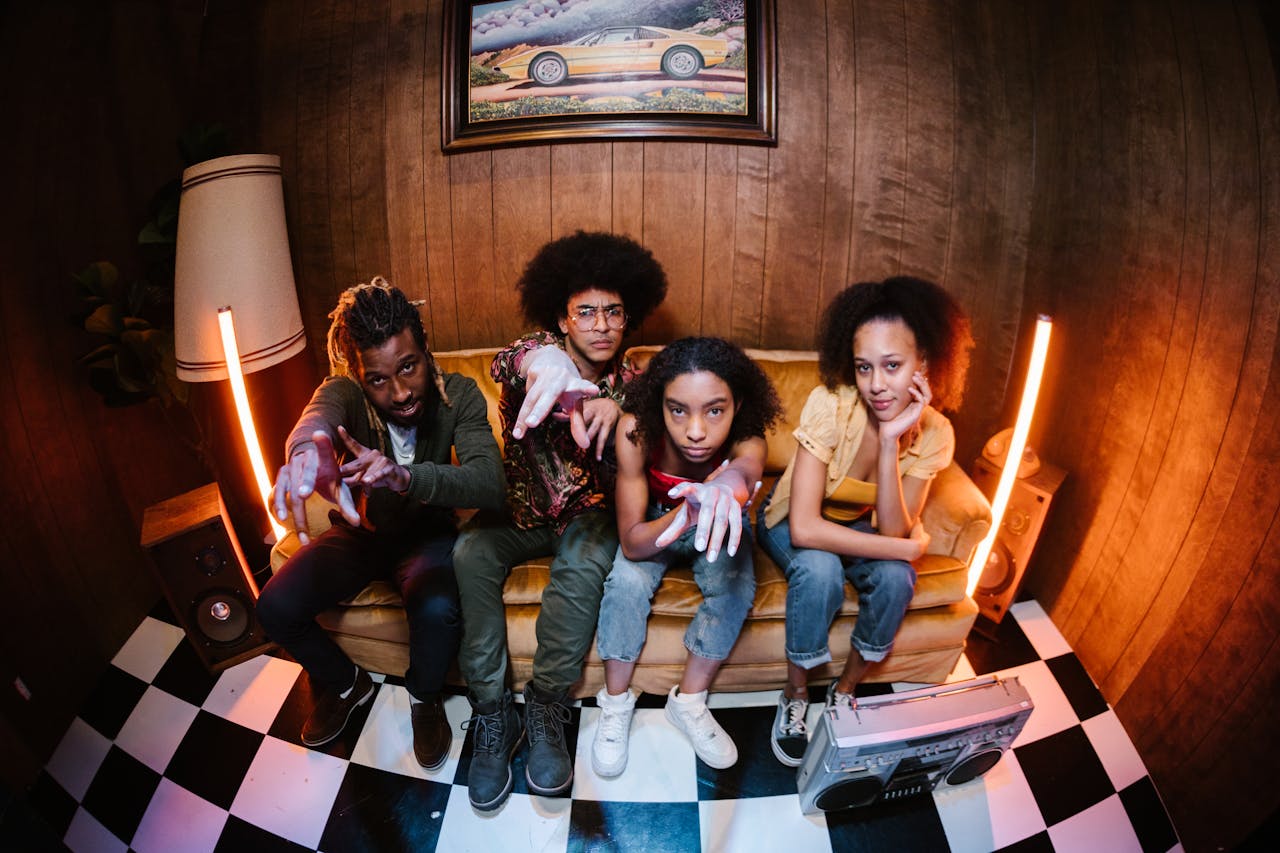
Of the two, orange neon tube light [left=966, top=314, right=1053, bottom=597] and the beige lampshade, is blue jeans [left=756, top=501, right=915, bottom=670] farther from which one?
the beige lampshade

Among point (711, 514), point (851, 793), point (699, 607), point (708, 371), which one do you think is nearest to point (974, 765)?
point (851, 793)

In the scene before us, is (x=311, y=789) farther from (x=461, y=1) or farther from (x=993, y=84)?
(x=993, y=84)

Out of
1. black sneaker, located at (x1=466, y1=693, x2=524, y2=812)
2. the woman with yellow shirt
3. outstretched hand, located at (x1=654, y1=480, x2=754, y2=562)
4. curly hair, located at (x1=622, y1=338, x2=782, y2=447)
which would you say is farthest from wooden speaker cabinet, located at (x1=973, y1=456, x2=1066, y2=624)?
black sneaker, located at (x1=466, y1=693, x2=524, y2=812)

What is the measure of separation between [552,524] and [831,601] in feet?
2.69

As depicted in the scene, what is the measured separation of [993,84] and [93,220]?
3192mm

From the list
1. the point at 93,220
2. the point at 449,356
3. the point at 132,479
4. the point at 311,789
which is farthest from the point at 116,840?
the point at 93,220

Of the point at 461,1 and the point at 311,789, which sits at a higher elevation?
the point at 461,1

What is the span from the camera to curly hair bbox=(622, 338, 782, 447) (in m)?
1.32

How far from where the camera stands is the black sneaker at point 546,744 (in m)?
1.42

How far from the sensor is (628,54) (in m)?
1.93

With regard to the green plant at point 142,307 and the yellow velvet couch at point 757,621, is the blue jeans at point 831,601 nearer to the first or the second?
the yellow velvet couch at point 757,621

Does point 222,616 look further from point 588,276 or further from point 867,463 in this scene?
point 867,463

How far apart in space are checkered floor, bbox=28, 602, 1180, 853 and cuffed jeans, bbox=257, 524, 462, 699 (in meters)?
0.26

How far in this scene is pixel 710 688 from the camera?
1679 mm
